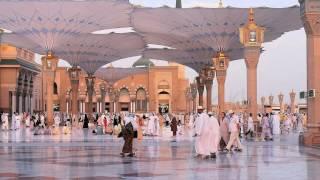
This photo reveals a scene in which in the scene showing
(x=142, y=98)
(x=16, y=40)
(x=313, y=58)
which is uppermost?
(x=16, y=40)

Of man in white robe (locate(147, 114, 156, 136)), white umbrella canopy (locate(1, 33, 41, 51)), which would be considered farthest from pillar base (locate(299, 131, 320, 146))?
white umbrella canopy (locate(1, 33, 41, 51))

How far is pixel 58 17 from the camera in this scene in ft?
94.2

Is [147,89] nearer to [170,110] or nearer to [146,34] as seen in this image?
[170,110]

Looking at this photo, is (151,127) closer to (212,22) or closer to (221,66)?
(221,66)

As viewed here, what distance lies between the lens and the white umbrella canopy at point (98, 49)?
38.3 meters

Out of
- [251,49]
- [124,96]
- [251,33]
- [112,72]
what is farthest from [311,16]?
[124,96]

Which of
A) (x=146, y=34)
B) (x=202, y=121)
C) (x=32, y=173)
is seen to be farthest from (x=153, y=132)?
(x=32, y=173)

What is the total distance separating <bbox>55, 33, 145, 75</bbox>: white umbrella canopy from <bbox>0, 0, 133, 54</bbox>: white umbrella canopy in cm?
606

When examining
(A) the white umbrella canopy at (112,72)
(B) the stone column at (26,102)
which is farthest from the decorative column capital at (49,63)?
(B) the stone column at (26,102)

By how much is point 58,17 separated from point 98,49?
12.2 meters

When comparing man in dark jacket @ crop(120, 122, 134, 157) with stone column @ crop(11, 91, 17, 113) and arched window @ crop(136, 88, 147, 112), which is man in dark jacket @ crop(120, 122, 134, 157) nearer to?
stone column @ crop(11, 91, 17, 113)

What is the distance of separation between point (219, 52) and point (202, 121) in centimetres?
1884

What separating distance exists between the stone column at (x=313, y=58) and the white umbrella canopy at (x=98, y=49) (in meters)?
22.4

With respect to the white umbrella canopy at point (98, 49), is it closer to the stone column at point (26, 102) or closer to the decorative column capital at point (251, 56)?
the stone column at point (26, 102)
